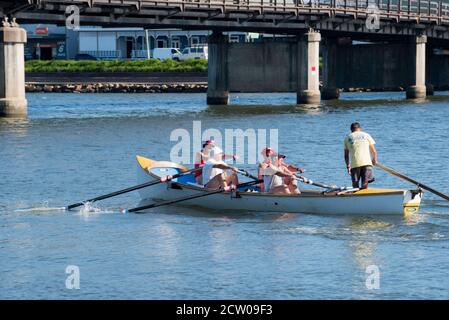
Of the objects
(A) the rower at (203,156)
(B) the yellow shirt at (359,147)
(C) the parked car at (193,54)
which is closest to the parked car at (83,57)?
(C) the parked car at (193,54)

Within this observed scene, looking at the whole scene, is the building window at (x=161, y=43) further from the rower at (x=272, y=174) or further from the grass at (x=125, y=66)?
the rower at (x=272, y=174)

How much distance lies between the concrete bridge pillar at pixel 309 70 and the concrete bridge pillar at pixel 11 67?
95.0 ft

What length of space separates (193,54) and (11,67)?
79450mm

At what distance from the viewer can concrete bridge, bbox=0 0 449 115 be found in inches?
2923

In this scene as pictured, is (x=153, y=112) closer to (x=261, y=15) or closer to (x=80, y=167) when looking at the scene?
(x=261, y=15)

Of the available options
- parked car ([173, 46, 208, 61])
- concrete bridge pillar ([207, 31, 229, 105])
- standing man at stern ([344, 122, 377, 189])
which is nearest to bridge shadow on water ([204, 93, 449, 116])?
concrete bridge pillar ([207, 31, 229, 105])

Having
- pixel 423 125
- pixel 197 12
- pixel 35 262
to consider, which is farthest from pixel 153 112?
pixel 35 262

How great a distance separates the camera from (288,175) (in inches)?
1369

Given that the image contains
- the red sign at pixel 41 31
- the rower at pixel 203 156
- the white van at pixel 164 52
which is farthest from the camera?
the red sign at pixel 41 31

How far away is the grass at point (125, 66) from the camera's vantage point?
14350 centimetres

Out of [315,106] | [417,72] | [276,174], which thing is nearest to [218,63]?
[315,106]

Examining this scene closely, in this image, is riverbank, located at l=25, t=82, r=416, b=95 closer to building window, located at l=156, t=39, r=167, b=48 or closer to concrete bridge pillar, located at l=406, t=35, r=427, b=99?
concrete bridge pillar, located at l=406, t=35, r=427, b=99

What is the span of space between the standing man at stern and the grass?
10758 cm
